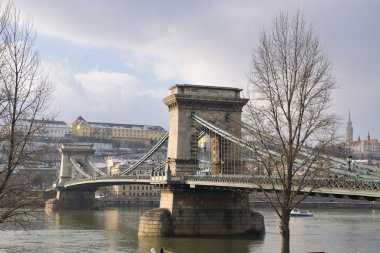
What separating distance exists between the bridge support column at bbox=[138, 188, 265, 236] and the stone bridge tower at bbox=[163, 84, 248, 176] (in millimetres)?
3566

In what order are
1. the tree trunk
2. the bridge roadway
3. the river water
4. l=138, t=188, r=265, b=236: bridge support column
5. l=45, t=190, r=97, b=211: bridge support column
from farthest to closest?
1. l=45, t=190, r=97, b=211: bridge support column
2. l=138, t=188, r=265, b=236: bridge support column
3. the river water
4. the bridge roadway
5. the tree trunk

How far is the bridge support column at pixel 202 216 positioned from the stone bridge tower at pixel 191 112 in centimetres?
357

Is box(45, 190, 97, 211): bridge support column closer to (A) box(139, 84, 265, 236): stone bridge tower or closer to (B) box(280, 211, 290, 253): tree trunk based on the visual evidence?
(A) box(139, 84, 265, 236): stone bridge tower

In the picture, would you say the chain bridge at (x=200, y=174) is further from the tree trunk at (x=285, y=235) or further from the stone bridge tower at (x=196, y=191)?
the tree trunk at (x=285, y=235)

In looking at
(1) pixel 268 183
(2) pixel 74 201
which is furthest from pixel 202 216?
(2) pixel 74 201

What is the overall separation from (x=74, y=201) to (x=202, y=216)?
192 ft

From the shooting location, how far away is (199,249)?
134 feet

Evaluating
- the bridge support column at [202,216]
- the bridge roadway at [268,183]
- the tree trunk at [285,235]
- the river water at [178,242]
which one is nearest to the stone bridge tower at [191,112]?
the bridge roadway at [268,183]

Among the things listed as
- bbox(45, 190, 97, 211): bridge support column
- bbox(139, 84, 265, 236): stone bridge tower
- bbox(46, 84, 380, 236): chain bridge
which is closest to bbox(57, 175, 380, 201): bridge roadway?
bbox(46, 84, 380, 236): chain bridge

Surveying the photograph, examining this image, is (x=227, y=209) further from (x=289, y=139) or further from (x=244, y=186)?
(x=289, y=139)

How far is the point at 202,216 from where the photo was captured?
159 ft

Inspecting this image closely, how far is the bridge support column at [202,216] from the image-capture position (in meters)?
47.8

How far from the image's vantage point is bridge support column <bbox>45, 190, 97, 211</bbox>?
10056 centimetres

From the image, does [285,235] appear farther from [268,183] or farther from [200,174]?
[200,174]
